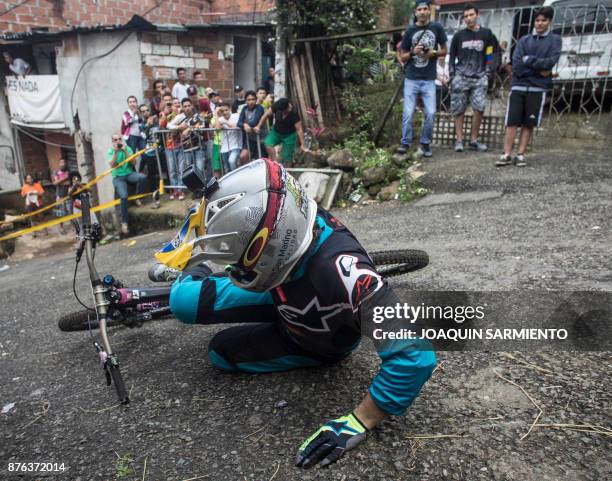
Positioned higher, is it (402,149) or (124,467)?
(402,149)

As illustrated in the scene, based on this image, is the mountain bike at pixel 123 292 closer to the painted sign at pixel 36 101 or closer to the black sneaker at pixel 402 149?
the black sneaker at pixel 402 149

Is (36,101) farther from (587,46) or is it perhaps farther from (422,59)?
(587,46)

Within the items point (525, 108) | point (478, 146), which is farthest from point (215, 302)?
point (478, 146)

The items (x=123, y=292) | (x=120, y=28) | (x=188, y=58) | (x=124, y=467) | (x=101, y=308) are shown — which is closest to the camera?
(x=124, y=467)

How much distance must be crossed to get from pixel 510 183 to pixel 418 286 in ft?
11.5

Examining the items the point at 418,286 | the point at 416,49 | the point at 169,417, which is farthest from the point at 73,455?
the point at 416,49

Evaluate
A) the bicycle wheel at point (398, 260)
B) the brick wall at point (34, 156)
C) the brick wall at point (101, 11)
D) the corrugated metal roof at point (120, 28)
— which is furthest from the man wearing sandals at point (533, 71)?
the brick wall at point (34, 156)

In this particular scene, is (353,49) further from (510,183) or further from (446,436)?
(446,436)

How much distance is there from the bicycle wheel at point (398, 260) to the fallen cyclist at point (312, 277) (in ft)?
3.36

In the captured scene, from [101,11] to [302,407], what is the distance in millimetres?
15239

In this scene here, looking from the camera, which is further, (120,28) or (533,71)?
(120,28)

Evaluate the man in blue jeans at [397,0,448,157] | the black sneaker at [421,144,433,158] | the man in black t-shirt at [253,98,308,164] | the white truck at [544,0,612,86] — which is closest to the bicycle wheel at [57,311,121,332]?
the man in black t-shirt at [253,98,308,164]

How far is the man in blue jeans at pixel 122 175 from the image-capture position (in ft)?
30.5

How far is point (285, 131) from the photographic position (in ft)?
27.6
